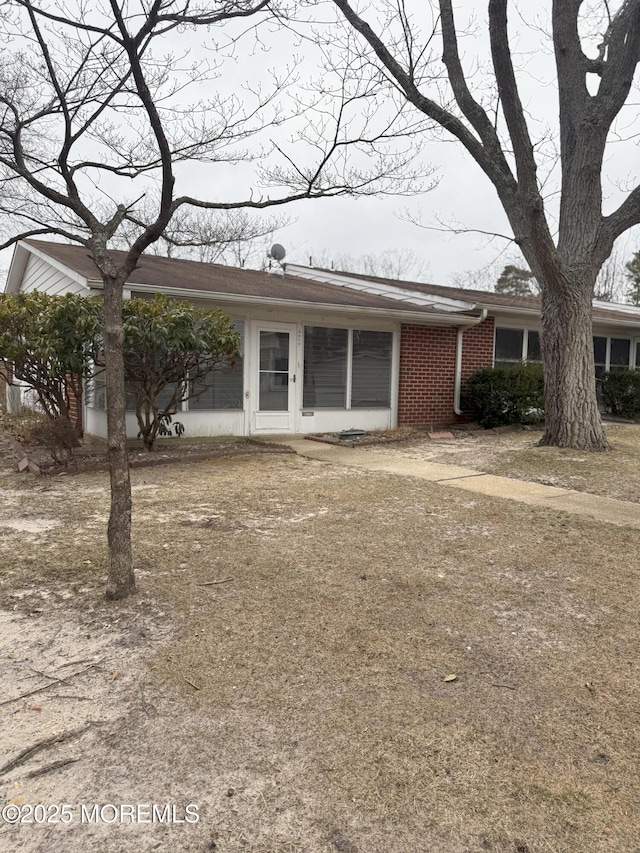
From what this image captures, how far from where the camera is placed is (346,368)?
11328mm

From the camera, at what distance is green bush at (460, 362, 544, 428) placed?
1196 cm

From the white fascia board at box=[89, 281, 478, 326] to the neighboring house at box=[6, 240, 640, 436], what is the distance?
18 mm

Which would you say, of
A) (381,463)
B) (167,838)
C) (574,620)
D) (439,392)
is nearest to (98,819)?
(167,838)

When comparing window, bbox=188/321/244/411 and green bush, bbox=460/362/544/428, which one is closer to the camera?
window, bbox=188/321/244/411

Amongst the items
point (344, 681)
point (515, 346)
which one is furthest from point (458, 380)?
point (344, 681)

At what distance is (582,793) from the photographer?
1931mm

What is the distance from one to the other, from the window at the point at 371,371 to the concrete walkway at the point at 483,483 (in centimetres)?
195

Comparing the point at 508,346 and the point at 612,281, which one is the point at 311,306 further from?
the point at 612,281

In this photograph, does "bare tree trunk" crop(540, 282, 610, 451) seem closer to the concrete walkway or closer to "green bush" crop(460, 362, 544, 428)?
the concrete walkway

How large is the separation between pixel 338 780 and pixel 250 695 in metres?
0.60

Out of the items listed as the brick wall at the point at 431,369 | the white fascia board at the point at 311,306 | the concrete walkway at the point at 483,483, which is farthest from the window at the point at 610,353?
the concrete walkway at the point at 483,483

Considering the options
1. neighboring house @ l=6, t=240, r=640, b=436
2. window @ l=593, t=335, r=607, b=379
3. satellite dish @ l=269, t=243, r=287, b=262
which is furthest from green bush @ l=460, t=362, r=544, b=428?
satellite dish @ l=269, t=243, r=287, b=262

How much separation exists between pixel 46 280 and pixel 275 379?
15.9 ft

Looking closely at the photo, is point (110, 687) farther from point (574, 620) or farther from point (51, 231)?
point (51, 231)
